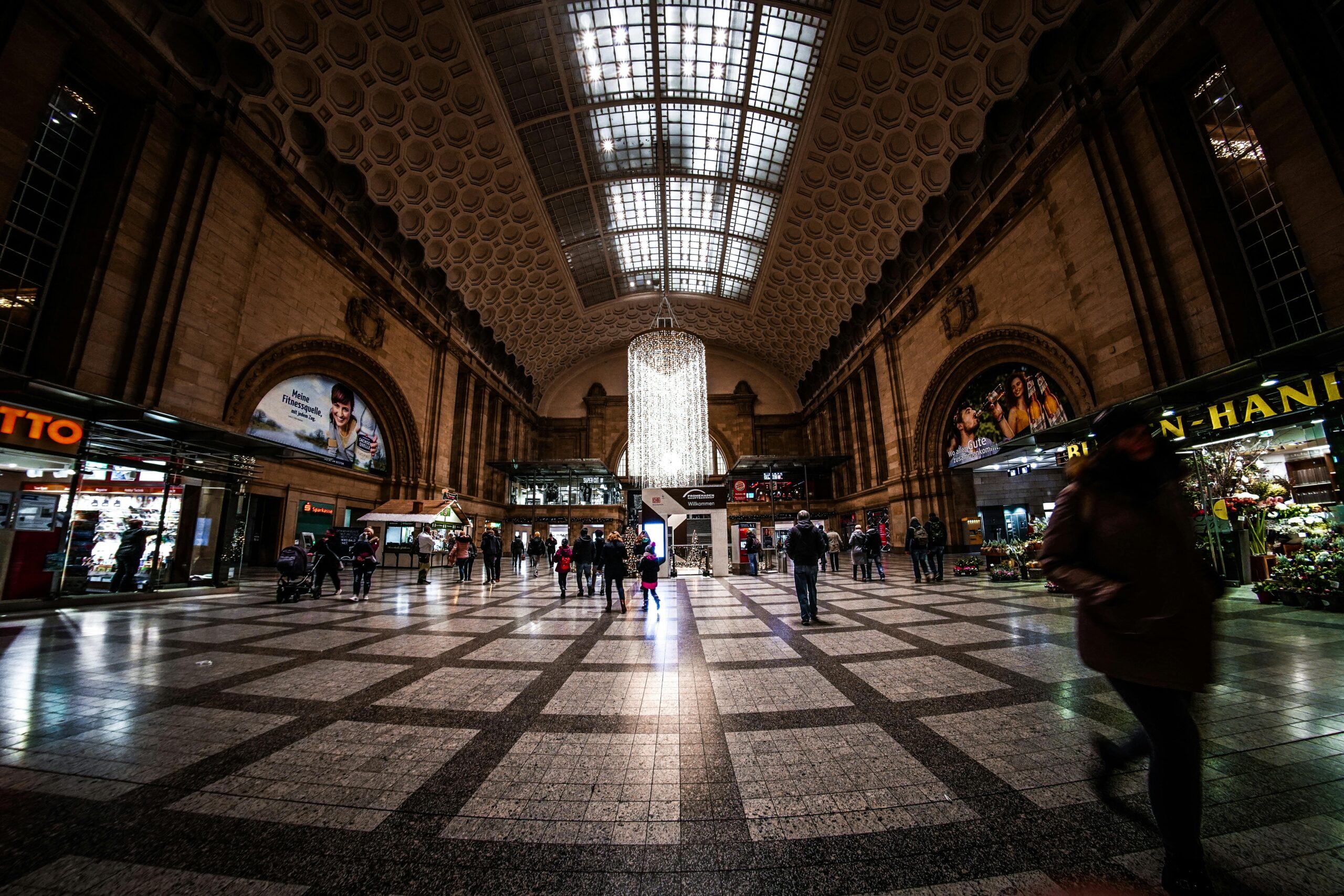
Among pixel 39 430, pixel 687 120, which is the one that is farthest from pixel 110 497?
pixel 687 120

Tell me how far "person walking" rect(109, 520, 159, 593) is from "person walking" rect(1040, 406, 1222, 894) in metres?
13.2

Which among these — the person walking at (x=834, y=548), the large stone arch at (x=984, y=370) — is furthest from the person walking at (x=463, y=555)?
the large stone arch at (x=984, y=370)

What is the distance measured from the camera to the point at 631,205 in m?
24.9

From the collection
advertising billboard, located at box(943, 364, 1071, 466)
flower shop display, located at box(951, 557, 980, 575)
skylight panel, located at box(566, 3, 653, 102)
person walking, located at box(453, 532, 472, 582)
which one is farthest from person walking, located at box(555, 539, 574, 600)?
skylight panel, located at box(566, 3, 653, 102)

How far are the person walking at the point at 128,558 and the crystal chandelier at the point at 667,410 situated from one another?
14233 millimetres

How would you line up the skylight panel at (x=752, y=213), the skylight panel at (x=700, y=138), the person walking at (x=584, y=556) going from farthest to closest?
1. the skylight panel at (x=752, y=213)
2. the skylight panel at (x=700, y=138)
3. the person walking at (x=584, y=556)

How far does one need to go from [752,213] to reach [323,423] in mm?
21735

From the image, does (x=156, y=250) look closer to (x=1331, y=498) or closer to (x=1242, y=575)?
(x=1242, y=575)

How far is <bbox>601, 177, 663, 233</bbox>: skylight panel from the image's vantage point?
2362cm

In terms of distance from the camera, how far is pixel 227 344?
39.3ft

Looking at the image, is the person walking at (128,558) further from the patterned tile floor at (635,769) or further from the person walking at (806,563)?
the person walking at (806,563)

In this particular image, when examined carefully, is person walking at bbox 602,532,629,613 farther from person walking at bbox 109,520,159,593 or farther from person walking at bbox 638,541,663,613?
person walking at bbox 109,520,159,593

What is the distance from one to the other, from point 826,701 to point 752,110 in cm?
2245

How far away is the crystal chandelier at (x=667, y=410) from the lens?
1861 cm
